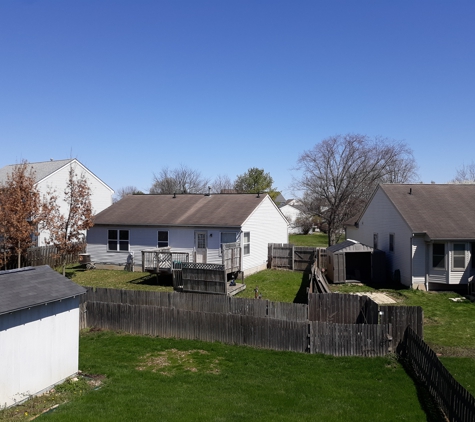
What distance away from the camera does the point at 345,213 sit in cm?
4703

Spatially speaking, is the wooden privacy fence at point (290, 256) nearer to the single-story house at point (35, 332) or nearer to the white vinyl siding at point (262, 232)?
the white vinyl siding at point (262, 232)

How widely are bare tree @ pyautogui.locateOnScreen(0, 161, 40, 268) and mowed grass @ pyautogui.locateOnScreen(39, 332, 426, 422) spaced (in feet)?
38.3

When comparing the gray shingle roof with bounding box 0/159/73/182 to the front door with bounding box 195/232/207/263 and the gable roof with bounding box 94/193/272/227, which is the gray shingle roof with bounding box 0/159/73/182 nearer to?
the gable roof with bounding box 94/193/272/227

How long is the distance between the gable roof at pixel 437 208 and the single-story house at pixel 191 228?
849 centimetres

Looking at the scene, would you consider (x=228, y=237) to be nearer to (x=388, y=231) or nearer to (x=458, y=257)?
(x=388, y=231)

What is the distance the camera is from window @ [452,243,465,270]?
75.3 ft

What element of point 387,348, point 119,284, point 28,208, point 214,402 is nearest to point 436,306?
point 387,348

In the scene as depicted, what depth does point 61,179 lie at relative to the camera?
39844 mm

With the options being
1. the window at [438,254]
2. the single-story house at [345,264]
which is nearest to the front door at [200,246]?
the single-story house at [345,264]

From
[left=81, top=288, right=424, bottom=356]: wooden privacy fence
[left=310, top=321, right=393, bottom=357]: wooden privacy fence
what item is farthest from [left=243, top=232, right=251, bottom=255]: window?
[left=310, top=321, right=393, bottom=357]: wooden privacy fence

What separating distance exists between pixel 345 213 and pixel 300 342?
3464 centimetres

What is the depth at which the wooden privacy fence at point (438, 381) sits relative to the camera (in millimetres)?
7930

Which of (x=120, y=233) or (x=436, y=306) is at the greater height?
(x=120, y=233)

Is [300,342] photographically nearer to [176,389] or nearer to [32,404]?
[176,389]
